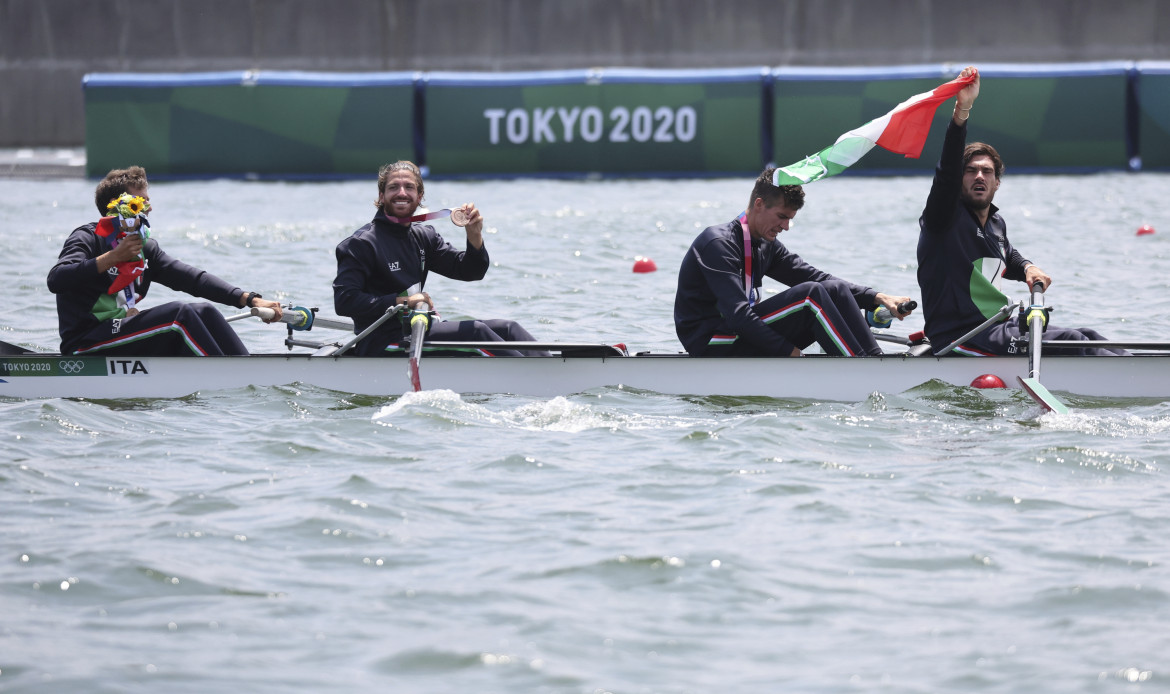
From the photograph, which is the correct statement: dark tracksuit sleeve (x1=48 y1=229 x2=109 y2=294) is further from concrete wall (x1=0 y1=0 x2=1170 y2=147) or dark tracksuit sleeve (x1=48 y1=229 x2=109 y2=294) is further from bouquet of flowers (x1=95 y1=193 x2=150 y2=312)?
concrete wall (x1=0 y1=0 x2=1170 y2=147)

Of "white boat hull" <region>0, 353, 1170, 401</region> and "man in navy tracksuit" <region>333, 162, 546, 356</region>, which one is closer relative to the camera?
"white boat hull" <region>0, 353, 1170, 401</region>

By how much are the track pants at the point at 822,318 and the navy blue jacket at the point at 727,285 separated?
0.09 meters

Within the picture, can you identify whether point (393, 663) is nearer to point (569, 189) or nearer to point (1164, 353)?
point (1164, 353)

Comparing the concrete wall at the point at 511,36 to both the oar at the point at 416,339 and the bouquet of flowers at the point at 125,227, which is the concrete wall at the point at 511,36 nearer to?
the bouquet of flowers at the point at 125,227

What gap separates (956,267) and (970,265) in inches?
2.5

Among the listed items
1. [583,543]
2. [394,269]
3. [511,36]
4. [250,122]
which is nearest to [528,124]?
[250,122]

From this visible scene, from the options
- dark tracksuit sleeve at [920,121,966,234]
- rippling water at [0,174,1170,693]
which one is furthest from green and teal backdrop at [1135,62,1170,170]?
rippling water at [0,174,1170,693]

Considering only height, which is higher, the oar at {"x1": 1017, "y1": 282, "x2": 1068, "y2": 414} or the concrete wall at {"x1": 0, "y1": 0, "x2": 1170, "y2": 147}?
the concrete wall at {"x1": 0, "y1": 0, "x2": 1170, "y2": 147}

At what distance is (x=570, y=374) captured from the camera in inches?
262

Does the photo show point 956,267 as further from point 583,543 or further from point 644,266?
point 644,266

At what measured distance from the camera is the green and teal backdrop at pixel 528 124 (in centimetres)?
1609

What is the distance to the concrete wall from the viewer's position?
19766mm

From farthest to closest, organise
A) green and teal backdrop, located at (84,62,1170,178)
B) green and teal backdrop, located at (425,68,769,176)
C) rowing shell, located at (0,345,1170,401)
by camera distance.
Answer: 1. green and teal backdrop, located at (425,68,769,176)
2. green and teal backdrop, located at (84,62,1170,178)
3. rowing shell, located at (0,345,1170,401)

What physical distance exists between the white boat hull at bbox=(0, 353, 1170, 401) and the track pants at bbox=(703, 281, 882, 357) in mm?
143
